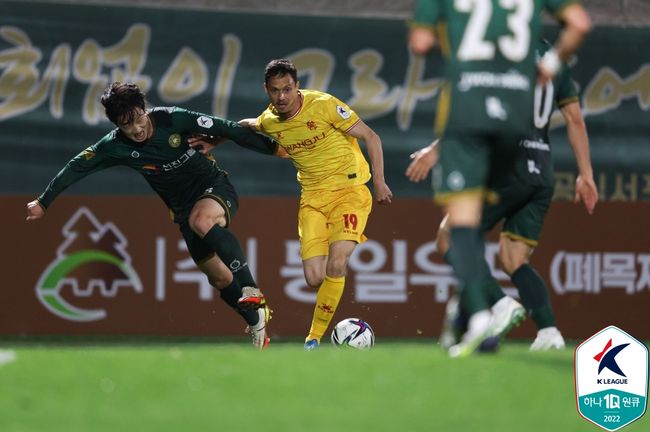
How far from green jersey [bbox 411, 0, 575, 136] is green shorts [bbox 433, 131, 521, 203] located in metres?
0.06

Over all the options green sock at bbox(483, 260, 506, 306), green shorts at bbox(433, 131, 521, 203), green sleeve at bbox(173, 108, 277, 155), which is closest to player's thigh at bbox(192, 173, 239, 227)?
green sleeve at bbox(173, 108, 277, 155)

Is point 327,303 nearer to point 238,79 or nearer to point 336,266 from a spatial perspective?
point 336,266

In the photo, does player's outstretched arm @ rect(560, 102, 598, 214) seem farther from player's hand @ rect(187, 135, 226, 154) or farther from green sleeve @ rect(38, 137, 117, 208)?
green sleeve @ rect(38, 137, 117, 208)

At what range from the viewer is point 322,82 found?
10695 millimetres

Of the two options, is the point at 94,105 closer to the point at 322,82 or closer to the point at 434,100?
the point at 322,82

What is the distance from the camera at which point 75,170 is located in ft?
28.2

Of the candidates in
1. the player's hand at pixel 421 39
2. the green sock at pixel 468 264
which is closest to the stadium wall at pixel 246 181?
the green sock at pixel 468 264

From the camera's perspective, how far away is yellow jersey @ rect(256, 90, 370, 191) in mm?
8750

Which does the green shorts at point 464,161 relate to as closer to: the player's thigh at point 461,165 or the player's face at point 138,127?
the player's thigh at point 461,165

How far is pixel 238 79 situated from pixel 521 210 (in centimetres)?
416

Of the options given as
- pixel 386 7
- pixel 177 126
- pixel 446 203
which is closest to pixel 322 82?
pixel 386 7

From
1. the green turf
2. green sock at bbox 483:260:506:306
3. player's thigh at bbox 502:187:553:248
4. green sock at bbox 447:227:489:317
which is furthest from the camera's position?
player's thigh at bbox 502:187:553:248

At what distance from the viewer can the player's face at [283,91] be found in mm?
8500

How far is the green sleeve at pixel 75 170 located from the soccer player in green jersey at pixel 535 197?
8.50 ft
